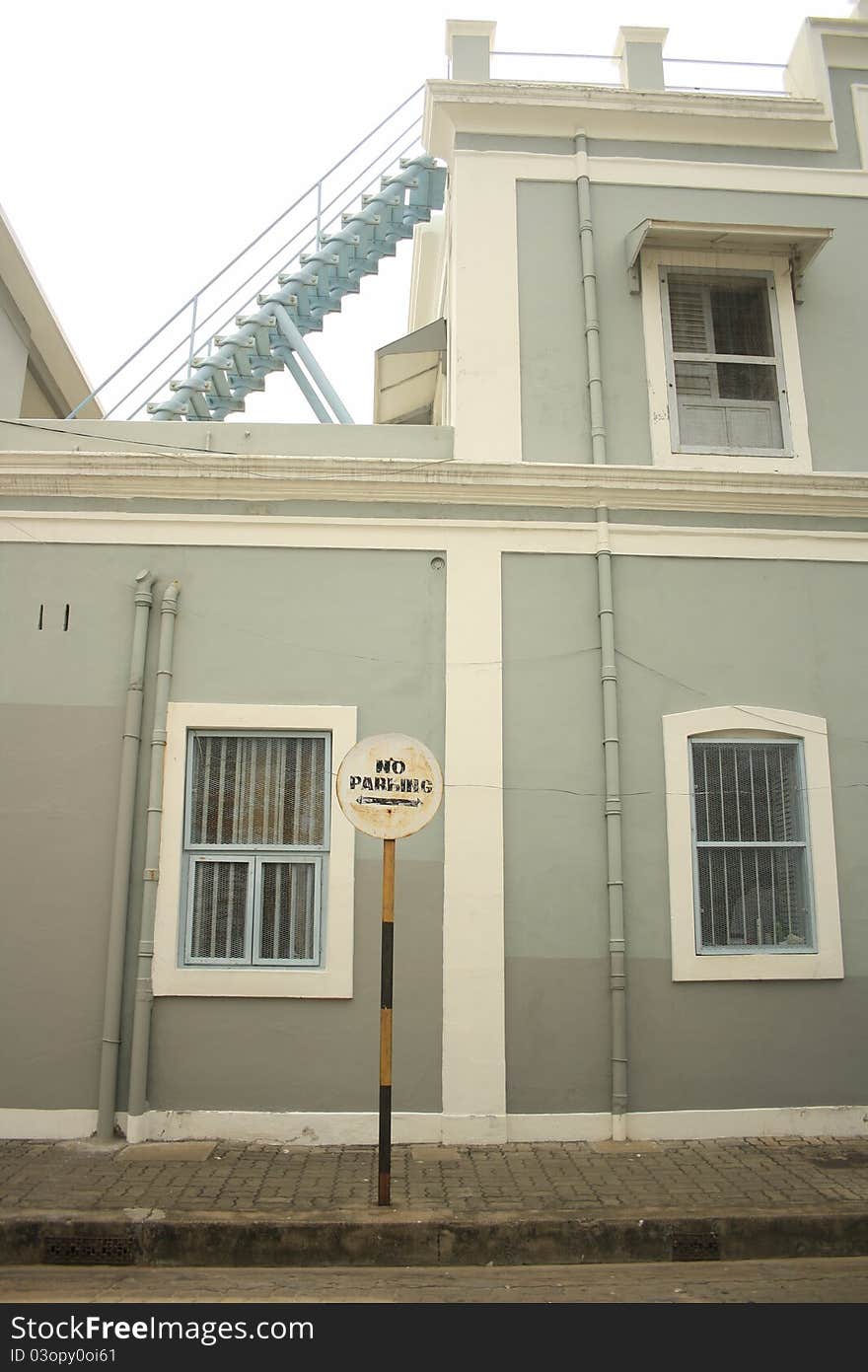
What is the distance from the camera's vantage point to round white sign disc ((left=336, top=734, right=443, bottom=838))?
20.0ft

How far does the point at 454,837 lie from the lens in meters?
7.75

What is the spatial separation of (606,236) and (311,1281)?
27.0ft

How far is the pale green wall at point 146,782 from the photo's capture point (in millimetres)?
7406

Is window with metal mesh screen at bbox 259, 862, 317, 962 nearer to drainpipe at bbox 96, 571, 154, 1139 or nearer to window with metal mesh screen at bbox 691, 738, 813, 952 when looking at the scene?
drainpipe at bbox 96, 571, 154, 1139

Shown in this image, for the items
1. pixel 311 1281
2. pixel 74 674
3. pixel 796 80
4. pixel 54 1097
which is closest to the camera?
pixel 311 1281

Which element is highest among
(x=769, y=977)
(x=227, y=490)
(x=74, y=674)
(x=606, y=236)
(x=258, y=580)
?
(x=606, y=236)

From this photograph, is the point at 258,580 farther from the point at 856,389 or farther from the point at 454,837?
the point at 856,389

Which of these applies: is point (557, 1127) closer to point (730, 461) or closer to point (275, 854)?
point (275, 854)

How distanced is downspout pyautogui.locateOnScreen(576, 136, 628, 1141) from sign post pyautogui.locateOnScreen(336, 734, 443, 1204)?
206cm

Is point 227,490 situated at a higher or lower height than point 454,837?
higher

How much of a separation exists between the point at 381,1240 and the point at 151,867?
3.19 metres

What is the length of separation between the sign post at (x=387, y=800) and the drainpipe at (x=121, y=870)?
2272 millimetres

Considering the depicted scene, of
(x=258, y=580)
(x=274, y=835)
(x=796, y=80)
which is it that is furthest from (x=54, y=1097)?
(x=796, y=80)

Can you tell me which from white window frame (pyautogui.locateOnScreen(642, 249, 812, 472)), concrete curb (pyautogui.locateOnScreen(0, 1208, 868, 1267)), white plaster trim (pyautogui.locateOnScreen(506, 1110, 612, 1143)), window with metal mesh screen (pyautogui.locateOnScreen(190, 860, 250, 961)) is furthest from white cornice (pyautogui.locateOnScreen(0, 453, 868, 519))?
concrete curb (pyautogui.locateOnScreen(0, 1208, 868, 1267))
